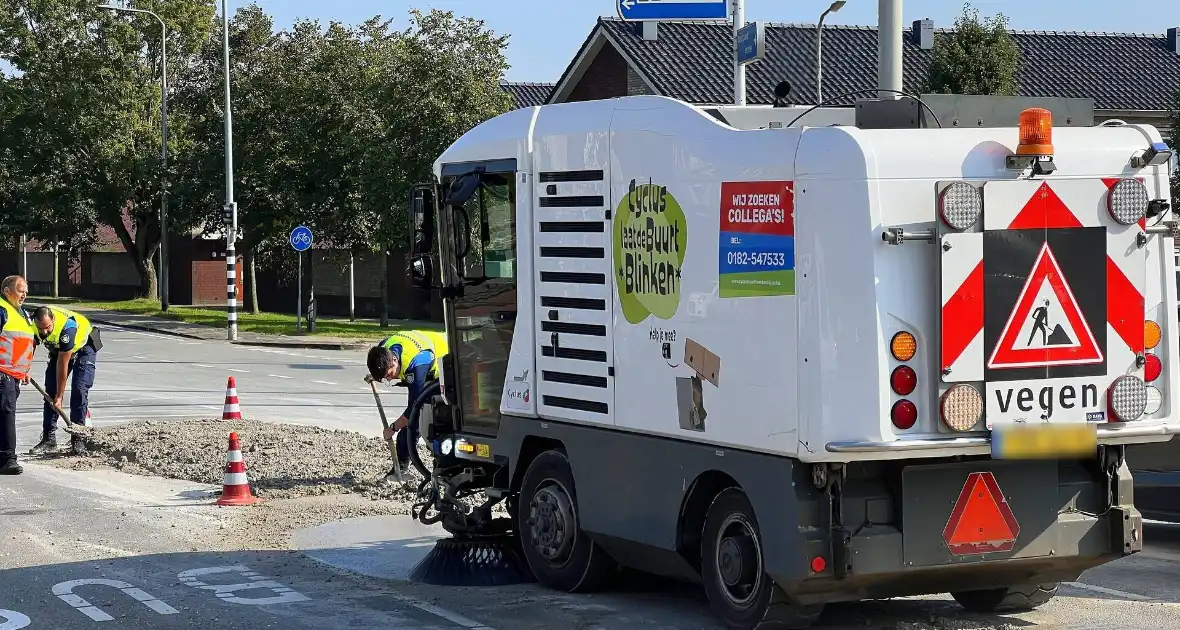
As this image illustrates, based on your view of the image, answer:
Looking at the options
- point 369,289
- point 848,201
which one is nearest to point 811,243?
point 848,201

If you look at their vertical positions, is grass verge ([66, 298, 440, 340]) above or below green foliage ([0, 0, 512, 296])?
below

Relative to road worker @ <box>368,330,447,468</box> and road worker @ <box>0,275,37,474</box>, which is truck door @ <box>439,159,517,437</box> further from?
road worker @ <box>0,275,37,474</box>

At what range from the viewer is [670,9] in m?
15.0

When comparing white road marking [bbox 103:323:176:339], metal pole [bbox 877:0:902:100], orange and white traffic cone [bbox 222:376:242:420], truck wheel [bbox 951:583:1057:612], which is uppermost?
metal pole [bbox 877:0:902:100]

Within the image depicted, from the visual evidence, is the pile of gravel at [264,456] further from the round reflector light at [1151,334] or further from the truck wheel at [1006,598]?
the round reflector light at [1151,334]

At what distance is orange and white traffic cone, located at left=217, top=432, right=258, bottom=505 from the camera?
38.6ft

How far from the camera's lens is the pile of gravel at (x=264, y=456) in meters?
12.5

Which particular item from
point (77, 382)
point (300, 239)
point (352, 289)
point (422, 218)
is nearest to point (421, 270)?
point (422, 218)

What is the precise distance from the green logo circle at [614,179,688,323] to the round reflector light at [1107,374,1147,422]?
6.83 feet

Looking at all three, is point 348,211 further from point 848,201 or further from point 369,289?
point 848,201

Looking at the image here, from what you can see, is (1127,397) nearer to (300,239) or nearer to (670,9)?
(670,9)

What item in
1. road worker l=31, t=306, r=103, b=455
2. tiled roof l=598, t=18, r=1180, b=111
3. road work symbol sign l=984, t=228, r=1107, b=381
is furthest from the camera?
tiled roof l=598, t=18, r=1180, b=111

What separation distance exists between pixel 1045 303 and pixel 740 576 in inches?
74.3

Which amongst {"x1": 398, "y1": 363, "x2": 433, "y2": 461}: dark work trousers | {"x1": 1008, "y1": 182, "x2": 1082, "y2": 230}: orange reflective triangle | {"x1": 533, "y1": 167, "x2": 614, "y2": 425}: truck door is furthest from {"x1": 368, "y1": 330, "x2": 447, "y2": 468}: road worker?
{"x1": 1008, "y1": 182, "x2": 1082, "y2": 230}: orange reflective triangle
